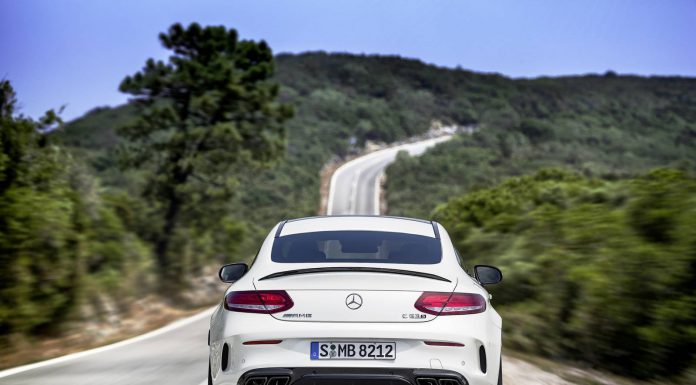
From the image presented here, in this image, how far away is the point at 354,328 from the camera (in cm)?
439

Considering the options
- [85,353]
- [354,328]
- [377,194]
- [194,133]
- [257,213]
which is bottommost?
[377,194]

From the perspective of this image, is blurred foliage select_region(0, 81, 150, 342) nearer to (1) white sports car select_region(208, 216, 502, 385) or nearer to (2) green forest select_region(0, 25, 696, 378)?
(2) green forest select_region(0, 25, 696, 378)

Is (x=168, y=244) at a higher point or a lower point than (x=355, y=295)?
lower

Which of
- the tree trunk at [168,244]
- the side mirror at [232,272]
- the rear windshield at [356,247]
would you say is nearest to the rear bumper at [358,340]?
the rear windshield at [356,247]

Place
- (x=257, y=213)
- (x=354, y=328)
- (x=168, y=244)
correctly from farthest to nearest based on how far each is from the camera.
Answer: (x=257, y=213) → (x=168, y=244) → (x=354, y=328)

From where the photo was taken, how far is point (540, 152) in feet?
261

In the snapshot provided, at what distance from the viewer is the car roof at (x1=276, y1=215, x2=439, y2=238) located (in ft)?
18.7

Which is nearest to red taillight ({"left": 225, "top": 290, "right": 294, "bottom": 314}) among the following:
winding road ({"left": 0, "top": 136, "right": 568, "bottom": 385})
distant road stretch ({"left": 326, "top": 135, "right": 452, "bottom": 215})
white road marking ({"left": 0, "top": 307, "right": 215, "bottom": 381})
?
winding road ({"left": 0, "top": 136, "right": 568, "bottom": 385})

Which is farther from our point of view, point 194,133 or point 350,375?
point 194,133

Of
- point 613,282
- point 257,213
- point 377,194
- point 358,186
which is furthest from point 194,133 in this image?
point 358,186

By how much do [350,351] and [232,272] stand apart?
1692 millimetres

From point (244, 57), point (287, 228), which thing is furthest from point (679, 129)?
point (287, 228)

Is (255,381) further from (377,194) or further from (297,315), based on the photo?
(377,194)

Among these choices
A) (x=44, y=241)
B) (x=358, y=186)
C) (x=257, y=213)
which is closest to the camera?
(x=44, y=241)
